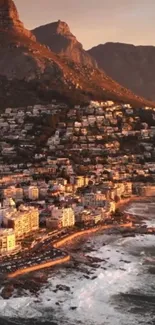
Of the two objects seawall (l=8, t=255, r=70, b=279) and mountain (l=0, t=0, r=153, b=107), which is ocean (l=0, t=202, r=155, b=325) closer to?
seawall (l=8, t=255, r=70, b=279)

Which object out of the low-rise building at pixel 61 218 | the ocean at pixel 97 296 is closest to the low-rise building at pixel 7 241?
the ocean at pixel 97 296

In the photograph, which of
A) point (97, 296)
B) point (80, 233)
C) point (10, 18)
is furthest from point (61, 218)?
point (10, 18)

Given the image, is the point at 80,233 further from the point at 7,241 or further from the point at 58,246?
the point at 7,241

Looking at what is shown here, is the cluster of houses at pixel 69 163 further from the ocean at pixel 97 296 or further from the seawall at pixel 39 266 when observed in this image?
the ocean at pixel 97 296

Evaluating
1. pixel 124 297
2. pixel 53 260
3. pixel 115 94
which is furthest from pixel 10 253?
pixel 115 94

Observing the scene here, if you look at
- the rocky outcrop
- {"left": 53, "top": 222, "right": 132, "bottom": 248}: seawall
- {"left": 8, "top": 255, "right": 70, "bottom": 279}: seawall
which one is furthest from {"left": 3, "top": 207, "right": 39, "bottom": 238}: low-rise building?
the rocky outcrop

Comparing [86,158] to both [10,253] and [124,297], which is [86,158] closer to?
[10,253]
